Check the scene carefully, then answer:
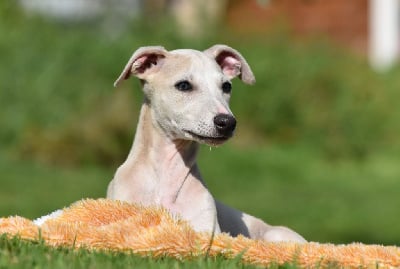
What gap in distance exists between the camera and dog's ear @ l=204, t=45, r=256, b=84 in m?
6.92

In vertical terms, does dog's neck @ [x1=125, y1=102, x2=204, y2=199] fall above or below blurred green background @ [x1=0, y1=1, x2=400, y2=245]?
below

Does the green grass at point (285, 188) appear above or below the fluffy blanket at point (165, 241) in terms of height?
above

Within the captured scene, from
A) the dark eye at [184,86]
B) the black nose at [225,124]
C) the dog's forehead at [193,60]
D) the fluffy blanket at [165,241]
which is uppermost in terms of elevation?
the dog's forehead at [193,60]

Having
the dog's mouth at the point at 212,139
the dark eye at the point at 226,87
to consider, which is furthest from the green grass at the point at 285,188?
the dog's mouth at the point at 212,139

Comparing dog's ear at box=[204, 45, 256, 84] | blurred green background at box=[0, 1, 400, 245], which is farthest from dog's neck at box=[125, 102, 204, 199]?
blurred green background at box=[0, 1, 400, 245]

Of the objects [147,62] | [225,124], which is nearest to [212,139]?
[225,124]

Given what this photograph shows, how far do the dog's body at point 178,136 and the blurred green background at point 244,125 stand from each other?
641cm

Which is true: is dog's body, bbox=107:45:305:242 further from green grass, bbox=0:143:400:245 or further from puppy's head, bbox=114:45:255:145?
green grass, bbox=0:143:400:245

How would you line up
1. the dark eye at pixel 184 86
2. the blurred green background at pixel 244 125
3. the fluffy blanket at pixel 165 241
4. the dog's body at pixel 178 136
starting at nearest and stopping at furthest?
the fluffy blanket at pixel 165 241
the dog's body at pixel 178 136
the dark eye at pixel 184 86
the blurred green background at pixel 244 125

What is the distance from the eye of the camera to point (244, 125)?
57.0 ft

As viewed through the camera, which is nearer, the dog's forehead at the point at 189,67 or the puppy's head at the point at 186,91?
the puppy's head at the point at 186,91

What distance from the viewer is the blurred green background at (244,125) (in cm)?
1412

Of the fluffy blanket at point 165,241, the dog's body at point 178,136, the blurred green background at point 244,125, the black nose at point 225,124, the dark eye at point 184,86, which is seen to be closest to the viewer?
the fluffy blanket at point 165,241

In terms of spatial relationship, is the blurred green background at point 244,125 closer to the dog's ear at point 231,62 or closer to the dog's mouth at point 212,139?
the dog's ear at point 231,62
